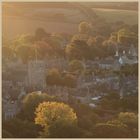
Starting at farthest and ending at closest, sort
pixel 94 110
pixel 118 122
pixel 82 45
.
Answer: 1. pixel 82 45
2. pixel 94 110
3. pixel 118 122

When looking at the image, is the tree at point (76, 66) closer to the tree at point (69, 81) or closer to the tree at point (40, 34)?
the tree at point (69, 81)

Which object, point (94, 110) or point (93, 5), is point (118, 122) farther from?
point (93, 5)

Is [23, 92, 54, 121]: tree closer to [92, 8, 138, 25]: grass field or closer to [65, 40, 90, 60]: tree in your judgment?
[65, 40, 90, 60]: tree

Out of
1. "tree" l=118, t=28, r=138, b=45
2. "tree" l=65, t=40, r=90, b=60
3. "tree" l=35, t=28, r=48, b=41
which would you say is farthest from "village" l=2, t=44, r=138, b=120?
"tree" l=35, t=28, r=48, b=41

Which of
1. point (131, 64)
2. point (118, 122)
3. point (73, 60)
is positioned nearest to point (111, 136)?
point (118, 122)

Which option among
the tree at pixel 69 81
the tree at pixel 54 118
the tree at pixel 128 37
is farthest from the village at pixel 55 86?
the tree at pixel 128 37

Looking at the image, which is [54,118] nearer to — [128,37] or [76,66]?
[76,66]

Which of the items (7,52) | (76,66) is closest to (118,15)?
(76,66)
